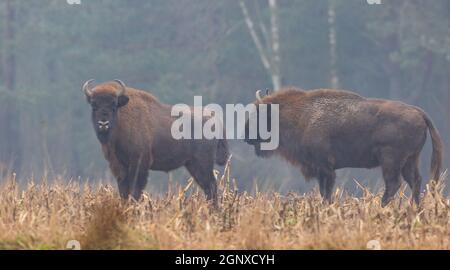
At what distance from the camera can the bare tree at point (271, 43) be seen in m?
36.0

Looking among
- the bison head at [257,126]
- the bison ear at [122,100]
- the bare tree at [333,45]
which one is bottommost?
the bison head at [257,126]

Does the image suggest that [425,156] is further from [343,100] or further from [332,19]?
[343,100]

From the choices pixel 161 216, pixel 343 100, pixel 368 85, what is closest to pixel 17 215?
pixel 161 216

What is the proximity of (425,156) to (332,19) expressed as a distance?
223 inches

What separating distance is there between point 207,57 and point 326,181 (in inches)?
959

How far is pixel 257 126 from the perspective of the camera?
15141 mm

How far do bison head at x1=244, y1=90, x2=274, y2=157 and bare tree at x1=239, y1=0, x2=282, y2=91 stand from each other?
20.0 m

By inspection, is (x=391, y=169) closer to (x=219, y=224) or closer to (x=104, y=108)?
(x=219, y=224)

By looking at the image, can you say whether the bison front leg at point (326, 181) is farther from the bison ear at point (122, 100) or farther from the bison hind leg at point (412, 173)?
the bison ear at point (122, 100)

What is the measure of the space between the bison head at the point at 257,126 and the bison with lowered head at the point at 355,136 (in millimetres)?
337

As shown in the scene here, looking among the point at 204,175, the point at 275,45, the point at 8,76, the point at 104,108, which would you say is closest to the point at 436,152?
the point at 204,175

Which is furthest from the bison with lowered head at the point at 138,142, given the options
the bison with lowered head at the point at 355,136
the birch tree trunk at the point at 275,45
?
the birch tree trunk at the point at 275,45

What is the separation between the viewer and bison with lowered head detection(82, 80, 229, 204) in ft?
43.8
